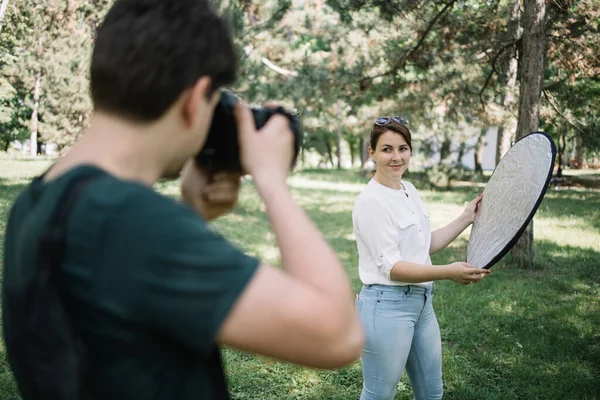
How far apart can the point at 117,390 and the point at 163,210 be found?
0.29 metres

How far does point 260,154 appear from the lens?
0.99 metres

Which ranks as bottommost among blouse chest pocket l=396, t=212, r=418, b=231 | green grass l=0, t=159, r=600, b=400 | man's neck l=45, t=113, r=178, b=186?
green grass l=0, t=159, r=600, b=400

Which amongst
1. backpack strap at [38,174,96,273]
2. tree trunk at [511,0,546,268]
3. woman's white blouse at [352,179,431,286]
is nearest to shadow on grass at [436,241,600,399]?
tree trunk at [511,0,546,268]

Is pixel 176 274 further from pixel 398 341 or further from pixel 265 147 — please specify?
pixel 398 341

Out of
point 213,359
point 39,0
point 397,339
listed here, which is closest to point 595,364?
point 397,339

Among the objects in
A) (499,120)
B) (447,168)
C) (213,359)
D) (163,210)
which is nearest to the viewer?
(163,210)

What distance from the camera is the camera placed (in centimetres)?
103

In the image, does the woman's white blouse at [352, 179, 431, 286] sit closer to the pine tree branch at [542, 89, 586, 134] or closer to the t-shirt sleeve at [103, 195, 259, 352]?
the t-shirt sleeve at [103, 195, 259, 352]

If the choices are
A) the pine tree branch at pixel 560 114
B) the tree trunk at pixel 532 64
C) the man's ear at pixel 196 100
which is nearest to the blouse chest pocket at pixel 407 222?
the man's ear at pixel 196 100

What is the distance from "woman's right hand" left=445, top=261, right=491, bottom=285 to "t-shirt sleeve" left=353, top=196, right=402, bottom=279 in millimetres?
276

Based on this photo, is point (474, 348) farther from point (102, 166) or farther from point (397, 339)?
point (102, 166)

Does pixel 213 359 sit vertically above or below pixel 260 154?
below

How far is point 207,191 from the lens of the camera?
1.19 m

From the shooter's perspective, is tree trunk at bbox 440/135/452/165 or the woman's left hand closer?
the woman's left hand
